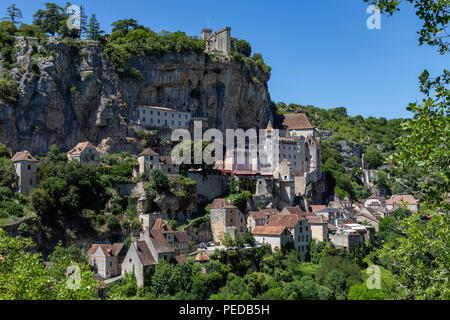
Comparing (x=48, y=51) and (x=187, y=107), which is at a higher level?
(x=48, y=51)

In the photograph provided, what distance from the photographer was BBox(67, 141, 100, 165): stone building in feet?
162

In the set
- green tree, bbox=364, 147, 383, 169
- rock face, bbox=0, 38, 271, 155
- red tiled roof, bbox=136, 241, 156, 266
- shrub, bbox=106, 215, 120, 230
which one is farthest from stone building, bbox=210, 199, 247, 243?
green tree, bbox=364, 147, 383, 169

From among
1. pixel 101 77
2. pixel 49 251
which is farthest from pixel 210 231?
pixel 101 77

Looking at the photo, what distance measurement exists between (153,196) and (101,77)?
2048 cm

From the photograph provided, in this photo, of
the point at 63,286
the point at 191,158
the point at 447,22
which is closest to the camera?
the point at 447,22

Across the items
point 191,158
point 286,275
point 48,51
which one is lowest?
point 286,275

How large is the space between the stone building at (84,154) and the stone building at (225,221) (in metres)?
14.0

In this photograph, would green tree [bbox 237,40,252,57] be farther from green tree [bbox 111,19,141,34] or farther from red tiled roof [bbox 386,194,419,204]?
red tiled roof [bbox 386,194,419,204]

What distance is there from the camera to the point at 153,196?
46.5 metres

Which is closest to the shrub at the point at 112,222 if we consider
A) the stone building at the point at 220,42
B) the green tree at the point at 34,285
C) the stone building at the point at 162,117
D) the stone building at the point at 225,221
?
the stone building at the point at 225,221

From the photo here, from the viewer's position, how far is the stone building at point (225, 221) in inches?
1832

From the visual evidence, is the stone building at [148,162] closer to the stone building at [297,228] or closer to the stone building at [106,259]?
the stone building at [106,259]

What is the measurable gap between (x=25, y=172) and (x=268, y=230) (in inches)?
950

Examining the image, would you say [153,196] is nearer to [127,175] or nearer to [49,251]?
[127,175]
